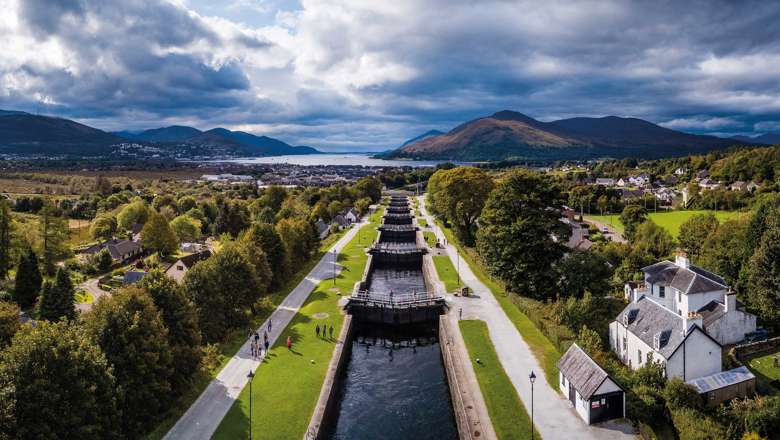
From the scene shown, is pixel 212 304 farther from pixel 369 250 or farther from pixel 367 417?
pixel 369 250

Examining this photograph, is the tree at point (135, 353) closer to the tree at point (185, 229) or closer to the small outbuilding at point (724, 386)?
the small outbuilding at point (724, 386)

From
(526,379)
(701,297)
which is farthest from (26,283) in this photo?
(701,297)

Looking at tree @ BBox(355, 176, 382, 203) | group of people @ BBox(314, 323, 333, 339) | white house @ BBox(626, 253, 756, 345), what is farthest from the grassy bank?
tree @ BBox(355, 176, 382, 203)

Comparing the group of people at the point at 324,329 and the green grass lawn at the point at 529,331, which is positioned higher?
the green grass lawn at the point at 529,331

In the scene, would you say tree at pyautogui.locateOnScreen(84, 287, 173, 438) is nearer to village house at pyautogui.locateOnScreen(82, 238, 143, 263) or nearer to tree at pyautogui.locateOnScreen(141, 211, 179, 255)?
tree at pyautogui.locateOnScreen(141, 211, 179, 255)

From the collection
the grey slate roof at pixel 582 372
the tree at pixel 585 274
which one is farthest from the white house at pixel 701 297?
the grey slate roof at pixel 582 372

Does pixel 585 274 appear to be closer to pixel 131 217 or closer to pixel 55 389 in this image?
pixel 55 389
